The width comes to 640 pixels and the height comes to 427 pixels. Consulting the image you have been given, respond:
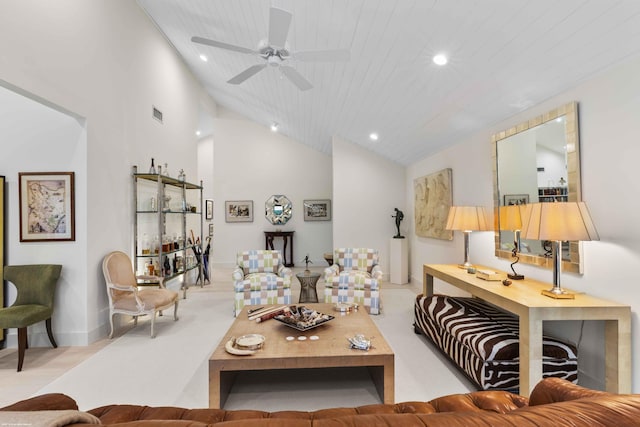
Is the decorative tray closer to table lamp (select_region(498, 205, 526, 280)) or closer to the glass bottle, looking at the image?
table lamp (select_region(498, 205, 526, 280))

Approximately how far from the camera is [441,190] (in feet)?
15.6

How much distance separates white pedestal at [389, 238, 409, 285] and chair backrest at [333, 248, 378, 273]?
144 cm

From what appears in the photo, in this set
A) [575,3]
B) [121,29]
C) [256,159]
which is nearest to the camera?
[575,3]

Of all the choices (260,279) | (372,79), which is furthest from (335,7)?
(260,279)

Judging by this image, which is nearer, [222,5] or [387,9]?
[387,9]

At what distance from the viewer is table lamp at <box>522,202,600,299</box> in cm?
210

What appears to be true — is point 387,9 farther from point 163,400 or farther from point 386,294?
point 386,294

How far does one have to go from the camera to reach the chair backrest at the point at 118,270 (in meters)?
3.49

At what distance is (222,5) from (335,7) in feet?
5.47

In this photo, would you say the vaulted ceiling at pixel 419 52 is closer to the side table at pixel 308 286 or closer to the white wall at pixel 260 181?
the side table at pixel 308 286

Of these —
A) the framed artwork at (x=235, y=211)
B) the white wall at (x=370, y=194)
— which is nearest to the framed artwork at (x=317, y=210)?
the framed artwork at (x=235, y=211)

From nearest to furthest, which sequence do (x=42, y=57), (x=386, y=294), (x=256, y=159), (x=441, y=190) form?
(x=42, y=57)
(x=441, y=190)
(x=386, y=294)
(x=256, y=159)

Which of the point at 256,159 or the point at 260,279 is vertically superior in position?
the point at 256,159

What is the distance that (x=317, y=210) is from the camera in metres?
8.66
